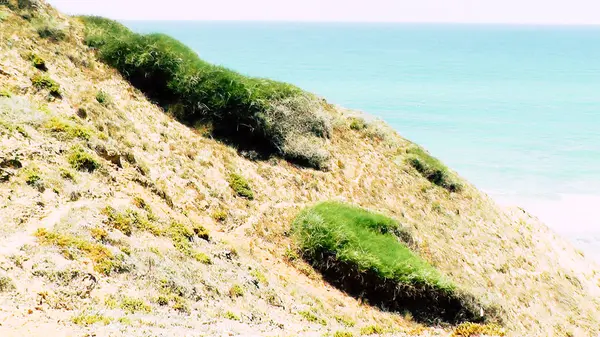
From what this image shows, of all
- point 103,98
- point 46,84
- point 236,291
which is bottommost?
point 236,291

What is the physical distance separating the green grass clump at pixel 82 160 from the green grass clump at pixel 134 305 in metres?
5.54

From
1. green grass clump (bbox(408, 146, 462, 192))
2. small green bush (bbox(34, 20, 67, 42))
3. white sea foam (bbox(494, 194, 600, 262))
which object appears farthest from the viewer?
white sea foam (bbox(494, 194, 600, 262))

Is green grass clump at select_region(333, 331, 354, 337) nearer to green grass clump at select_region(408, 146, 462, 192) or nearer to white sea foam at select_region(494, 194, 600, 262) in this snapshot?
green grass clump at select_region(408, 146, 462, 192)

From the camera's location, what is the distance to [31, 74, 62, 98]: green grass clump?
56.0ft

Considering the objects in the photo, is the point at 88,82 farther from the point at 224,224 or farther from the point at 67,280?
the point at 67,280

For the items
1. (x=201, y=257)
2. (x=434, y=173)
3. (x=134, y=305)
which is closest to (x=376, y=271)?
(x=201, y=257)

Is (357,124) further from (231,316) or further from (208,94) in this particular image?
(231,316)

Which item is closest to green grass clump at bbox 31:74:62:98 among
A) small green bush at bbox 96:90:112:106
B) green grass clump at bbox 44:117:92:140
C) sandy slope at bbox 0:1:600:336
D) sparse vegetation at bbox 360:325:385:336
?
sandy slope at bbox 0:1:600:336

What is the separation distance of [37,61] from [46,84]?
1894 mm

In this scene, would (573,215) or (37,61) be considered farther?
(573,215)

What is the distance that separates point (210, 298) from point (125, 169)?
596cm

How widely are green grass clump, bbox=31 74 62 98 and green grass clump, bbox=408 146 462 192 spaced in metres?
18.4

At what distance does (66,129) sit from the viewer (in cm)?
1495

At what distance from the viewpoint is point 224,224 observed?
1711 cm
